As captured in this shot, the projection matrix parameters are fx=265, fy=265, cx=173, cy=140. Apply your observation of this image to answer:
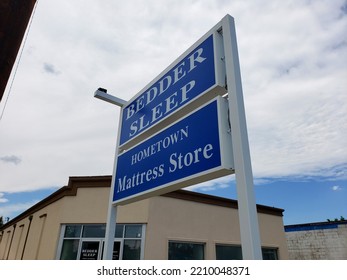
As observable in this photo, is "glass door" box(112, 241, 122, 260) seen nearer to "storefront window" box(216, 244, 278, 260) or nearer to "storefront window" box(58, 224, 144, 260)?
"storefront window" box(58, 224, 144, 260)

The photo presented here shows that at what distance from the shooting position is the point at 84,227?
11.6 meters

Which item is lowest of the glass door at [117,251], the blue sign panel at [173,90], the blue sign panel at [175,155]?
the glass door at [117,251]

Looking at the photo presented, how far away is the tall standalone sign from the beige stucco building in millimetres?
8159

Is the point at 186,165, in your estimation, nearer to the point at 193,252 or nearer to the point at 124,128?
the point at 124,128

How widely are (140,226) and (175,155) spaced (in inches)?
370

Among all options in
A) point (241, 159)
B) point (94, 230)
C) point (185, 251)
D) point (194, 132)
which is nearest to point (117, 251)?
point (94, 230)

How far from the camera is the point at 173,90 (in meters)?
2.88

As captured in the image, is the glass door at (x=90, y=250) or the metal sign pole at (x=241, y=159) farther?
the glass door at (x=90, y=250)

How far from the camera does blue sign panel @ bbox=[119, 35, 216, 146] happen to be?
2.52 meters

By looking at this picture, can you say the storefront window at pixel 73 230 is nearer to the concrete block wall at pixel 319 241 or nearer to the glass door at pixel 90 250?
the glass door at pixel 90 250

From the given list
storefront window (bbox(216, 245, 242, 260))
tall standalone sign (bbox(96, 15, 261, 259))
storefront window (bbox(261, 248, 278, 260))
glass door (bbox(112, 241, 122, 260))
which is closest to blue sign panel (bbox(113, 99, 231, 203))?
tall standalone sign (bbox(96, 15, 261, 259))

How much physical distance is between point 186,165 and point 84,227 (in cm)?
1072

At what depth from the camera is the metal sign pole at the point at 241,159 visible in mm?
1745

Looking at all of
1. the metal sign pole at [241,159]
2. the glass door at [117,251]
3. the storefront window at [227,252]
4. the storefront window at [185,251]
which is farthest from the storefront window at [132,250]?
the metal sign pole at [241,159]
